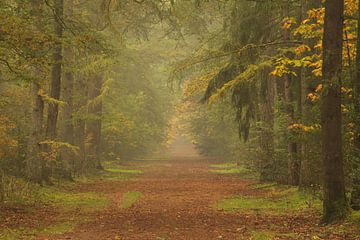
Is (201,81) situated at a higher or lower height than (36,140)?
higher

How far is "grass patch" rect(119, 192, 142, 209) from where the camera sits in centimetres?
1427

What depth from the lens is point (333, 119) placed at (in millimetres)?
9445

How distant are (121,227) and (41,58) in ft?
14.1

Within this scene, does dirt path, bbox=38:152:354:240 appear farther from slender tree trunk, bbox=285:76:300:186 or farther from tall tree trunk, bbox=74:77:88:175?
tall tree trunk, bbox=74:77:88:175

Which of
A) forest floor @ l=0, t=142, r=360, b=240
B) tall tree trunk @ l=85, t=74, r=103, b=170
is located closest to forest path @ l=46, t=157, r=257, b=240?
forest floor @ l=0, t=142, r=360, b=240

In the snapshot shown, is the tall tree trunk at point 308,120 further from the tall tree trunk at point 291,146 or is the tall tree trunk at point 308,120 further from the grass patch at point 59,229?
the grass patch at point 59,229

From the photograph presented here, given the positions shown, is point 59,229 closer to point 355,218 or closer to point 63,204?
point 63,204

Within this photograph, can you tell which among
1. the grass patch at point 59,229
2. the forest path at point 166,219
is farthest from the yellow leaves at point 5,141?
the grass patch at point 59,229

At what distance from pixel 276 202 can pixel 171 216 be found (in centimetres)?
391

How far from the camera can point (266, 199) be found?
15.4 m

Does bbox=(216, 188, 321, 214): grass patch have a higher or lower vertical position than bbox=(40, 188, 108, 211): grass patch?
higher

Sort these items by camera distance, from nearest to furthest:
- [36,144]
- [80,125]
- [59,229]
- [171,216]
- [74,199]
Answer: [59,229]
[171,216]
[74,199]
[36,144]
[80,125]

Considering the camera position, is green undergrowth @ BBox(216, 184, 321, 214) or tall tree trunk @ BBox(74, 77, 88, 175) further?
tall tree trunk @ BBox(74, 77, 88, 175)

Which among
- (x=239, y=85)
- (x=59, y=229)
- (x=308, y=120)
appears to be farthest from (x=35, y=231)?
(x=239, y=85)
